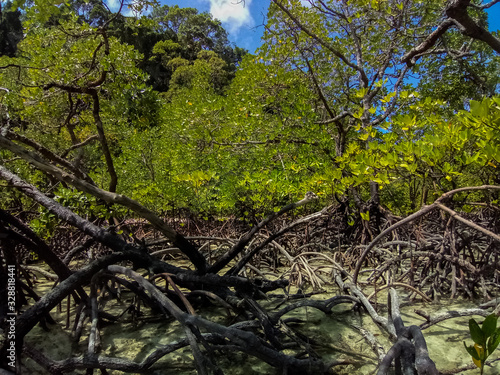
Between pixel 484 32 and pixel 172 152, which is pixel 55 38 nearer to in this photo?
pixel 172 152

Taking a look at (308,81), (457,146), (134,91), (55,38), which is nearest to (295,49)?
(308,81)

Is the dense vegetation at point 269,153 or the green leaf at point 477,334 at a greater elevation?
the dense vegetation at point 269,153

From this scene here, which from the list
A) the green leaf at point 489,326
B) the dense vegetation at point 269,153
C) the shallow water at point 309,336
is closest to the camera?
the green leaf at point 489,326

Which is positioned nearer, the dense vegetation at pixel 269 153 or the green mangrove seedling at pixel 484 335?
the green mangrove seedling at pixel 484 335

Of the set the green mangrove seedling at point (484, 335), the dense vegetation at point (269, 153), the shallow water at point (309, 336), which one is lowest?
the shallow water at point (309, 336)

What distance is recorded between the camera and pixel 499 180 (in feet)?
7.11

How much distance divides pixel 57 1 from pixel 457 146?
283 cm

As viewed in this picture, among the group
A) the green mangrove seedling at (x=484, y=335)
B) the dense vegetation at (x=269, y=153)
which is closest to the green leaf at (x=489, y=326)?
the green mangrove seedling at (x=484, y=335)

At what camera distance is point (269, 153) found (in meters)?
4.16

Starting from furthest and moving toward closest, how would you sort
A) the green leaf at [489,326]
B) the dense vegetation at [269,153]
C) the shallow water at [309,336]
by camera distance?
the dense vegetation at [269,153]
the shallow water at [309,336]
the green leaf at [489,326]

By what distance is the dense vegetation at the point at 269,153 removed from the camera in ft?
5.53

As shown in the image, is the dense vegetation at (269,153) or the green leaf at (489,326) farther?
the dense vegetation at (269,153)

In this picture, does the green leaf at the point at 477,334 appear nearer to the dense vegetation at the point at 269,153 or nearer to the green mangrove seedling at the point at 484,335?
the green mangrove seedling at the point at 484,335

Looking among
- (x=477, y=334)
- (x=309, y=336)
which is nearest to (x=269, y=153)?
(x=309, y=336)
